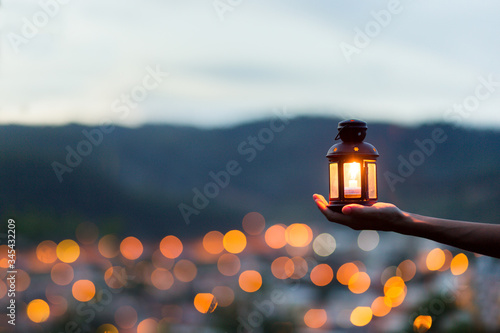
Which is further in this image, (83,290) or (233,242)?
(233,242)

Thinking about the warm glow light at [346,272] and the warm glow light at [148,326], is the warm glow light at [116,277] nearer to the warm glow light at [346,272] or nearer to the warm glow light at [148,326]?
the warm glow light at [148,326]

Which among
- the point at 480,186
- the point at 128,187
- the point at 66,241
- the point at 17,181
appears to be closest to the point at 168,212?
the point at 128,187

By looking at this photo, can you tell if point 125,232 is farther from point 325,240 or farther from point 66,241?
point 325,240

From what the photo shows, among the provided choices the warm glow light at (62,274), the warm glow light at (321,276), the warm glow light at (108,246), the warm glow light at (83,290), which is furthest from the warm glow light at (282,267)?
the warm glow light at (108,246)

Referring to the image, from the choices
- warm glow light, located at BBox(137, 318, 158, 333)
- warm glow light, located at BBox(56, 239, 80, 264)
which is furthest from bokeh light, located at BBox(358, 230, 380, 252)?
warm glow light, located at BBox(56, 239, 80, 264)

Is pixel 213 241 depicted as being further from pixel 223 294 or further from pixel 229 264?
pixel 223 294

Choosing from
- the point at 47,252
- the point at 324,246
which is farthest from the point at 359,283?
the point at 47,252

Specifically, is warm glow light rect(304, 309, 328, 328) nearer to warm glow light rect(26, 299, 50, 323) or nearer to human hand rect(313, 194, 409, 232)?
warm glow light rect(26, 299, 50, 323)
